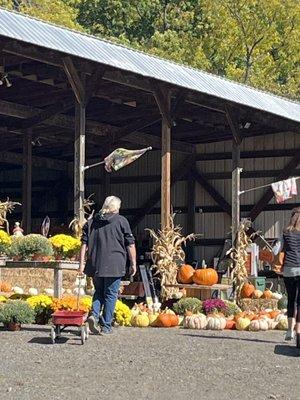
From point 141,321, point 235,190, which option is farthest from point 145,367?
point 235,190

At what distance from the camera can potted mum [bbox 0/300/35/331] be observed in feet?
49.4

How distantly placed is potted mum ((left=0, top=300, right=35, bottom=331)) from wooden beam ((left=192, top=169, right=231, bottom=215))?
15.6 m

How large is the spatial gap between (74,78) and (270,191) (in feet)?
34.1

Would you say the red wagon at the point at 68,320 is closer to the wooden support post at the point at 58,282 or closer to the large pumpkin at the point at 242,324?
the wooden support post at the point at 58,282

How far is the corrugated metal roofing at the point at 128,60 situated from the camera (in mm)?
18703

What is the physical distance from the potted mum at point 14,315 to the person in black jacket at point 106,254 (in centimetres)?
128

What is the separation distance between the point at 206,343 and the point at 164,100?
891 cm

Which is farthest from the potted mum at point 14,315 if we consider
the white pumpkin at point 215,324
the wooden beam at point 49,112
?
the wooden beam at point 49,112

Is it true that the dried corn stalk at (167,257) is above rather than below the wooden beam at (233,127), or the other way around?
below

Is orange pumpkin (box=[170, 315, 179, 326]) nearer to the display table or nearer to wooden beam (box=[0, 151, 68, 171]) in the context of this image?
the display table

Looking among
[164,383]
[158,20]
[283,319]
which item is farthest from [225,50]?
[164,383]

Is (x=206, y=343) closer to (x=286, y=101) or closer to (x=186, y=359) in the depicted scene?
(x=186, y=359)

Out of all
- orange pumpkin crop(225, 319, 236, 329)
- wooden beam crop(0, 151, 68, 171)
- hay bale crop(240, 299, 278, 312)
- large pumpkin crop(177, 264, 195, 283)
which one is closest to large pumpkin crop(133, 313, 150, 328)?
orange pumpkin crop(225, 319, 236, 329)

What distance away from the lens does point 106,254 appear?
14.2 m
